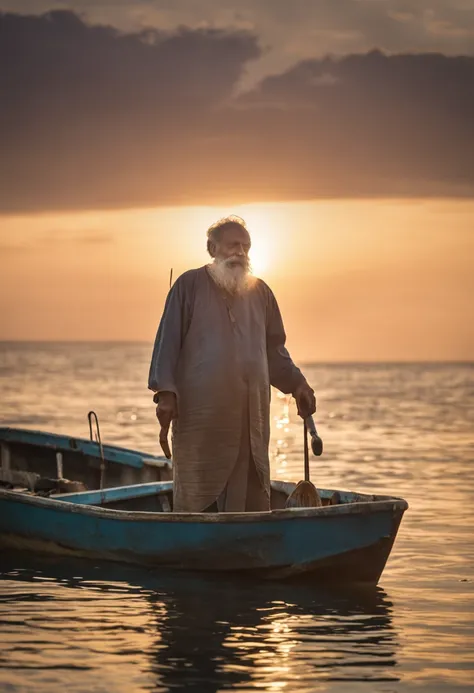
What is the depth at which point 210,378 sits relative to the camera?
10141 millimetres

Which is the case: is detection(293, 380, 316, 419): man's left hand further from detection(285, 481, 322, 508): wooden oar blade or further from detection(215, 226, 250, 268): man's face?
detection(215, 226, 250, 268): man's face

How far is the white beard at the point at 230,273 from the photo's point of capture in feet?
33.3

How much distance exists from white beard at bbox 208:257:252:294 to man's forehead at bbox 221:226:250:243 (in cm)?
13

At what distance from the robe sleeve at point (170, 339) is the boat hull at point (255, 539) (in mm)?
934

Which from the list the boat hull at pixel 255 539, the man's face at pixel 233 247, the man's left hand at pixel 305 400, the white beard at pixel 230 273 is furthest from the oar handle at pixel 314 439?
the man's face at pixel 233 247

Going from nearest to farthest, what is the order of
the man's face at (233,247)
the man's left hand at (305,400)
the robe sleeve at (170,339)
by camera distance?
1. the robe sleeve at (170,339)
2. the man's face at (233,247)
3. the man's left hand at (305,400)

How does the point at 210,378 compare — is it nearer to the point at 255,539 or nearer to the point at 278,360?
the point at 278,360

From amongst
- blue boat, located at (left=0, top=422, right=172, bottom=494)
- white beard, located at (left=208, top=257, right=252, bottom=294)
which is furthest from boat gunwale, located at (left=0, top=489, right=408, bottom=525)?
blue boat, located at (left=0, top=422, right=172, bottom=494)

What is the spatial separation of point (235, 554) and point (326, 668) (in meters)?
2.23

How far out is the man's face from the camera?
10125mm

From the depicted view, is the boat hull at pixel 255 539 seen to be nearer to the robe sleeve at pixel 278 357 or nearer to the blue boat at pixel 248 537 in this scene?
the blue boat at pixel 248 537

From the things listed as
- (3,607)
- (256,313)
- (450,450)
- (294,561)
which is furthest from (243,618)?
(450,450)

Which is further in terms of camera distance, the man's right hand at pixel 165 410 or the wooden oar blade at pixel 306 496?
the wooden oar blade at pixel 306 496

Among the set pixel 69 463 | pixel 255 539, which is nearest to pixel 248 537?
pixel 255 539
